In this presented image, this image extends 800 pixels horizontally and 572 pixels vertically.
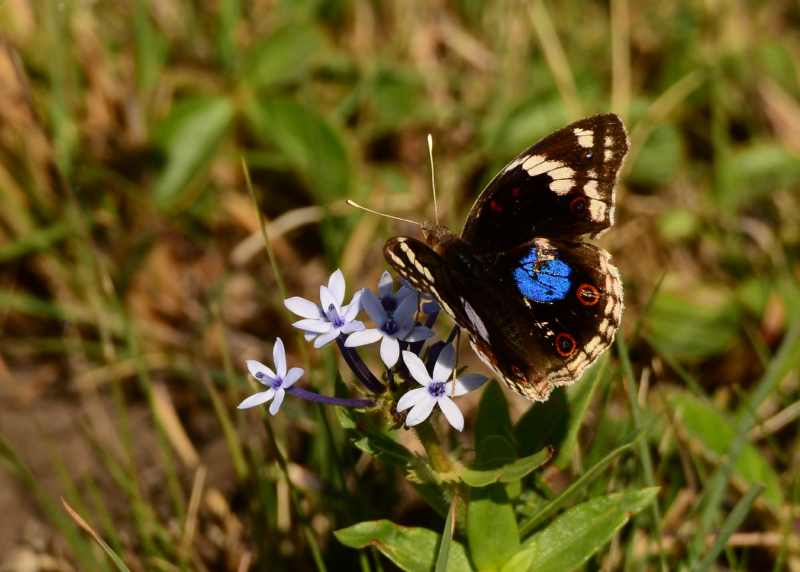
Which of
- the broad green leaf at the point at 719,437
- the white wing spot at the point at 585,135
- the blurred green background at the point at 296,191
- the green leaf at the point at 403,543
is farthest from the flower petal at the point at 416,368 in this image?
the broad green leaf at the point at 719,437

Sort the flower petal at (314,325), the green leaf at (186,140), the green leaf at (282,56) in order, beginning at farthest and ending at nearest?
the green leaf at (282,56) < the green leaf at (186,140) < the flower petal at (314,325)

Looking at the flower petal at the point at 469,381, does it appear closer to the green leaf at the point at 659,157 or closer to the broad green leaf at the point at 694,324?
the broad green leaf at the point at 694,324

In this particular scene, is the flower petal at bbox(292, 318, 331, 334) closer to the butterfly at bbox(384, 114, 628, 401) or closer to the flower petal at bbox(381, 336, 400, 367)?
the flower petal at bbox(381, 336, 400, 367)

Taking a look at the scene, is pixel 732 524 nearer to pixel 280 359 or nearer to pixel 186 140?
pixel 280 359

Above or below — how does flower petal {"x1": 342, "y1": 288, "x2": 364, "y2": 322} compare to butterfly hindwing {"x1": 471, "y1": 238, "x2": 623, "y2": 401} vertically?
above

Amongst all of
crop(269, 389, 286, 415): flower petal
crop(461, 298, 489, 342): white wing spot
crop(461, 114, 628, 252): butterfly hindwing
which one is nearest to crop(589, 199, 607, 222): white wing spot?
crop(461, 114, 628, 252): butterfly hindwing

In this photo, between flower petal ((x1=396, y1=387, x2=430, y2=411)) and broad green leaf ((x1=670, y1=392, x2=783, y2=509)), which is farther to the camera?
broad green leaf ((x1=670, y1=392, x2=783, y2=509))
